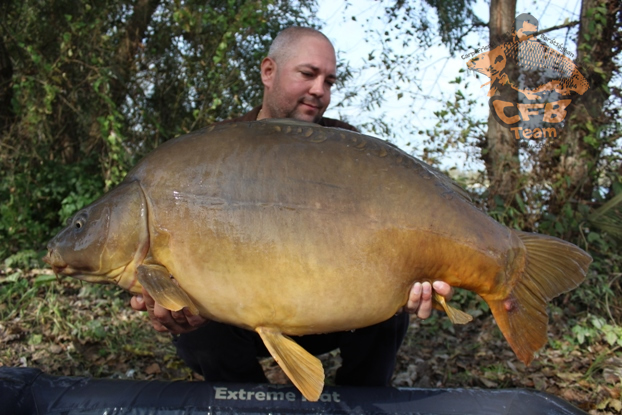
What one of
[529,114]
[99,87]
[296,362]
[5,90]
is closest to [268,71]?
[296,362]

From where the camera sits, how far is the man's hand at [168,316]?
1402 millimetres

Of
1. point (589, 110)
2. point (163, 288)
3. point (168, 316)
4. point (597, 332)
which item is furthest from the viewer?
point (589, 110)

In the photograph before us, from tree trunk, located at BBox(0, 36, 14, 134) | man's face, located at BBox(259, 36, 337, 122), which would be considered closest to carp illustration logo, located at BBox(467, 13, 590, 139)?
Result: man's face, located at BBox(259, 36, 337, 122)

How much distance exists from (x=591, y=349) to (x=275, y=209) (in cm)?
222

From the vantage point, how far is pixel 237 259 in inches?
48.4

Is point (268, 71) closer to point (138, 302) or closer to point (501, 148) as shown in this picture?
point (138, 302)

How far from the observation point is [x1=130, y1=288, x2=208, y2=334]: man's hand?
1.40 metres

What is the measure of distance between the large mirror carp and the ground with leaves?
3.83 ft

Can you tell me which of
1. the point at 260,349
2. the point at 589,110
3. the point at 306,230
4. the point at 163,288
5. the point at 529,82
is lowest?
the point at 260,349

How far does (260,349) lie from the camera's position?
6.26ft

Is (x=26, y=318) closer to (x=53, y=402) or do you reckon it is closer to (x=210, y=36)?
(x=53, y=402)

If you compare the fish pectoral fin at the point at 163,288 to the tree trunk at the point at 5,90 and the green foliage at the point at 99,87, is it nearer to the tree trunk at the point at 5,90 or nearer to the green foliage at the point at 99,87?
the green foliage at the point at 99,87

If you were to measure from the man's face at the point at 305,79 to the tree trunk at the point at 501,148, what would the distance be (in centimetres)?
184

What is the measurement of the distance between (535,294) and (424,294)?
289 mm
